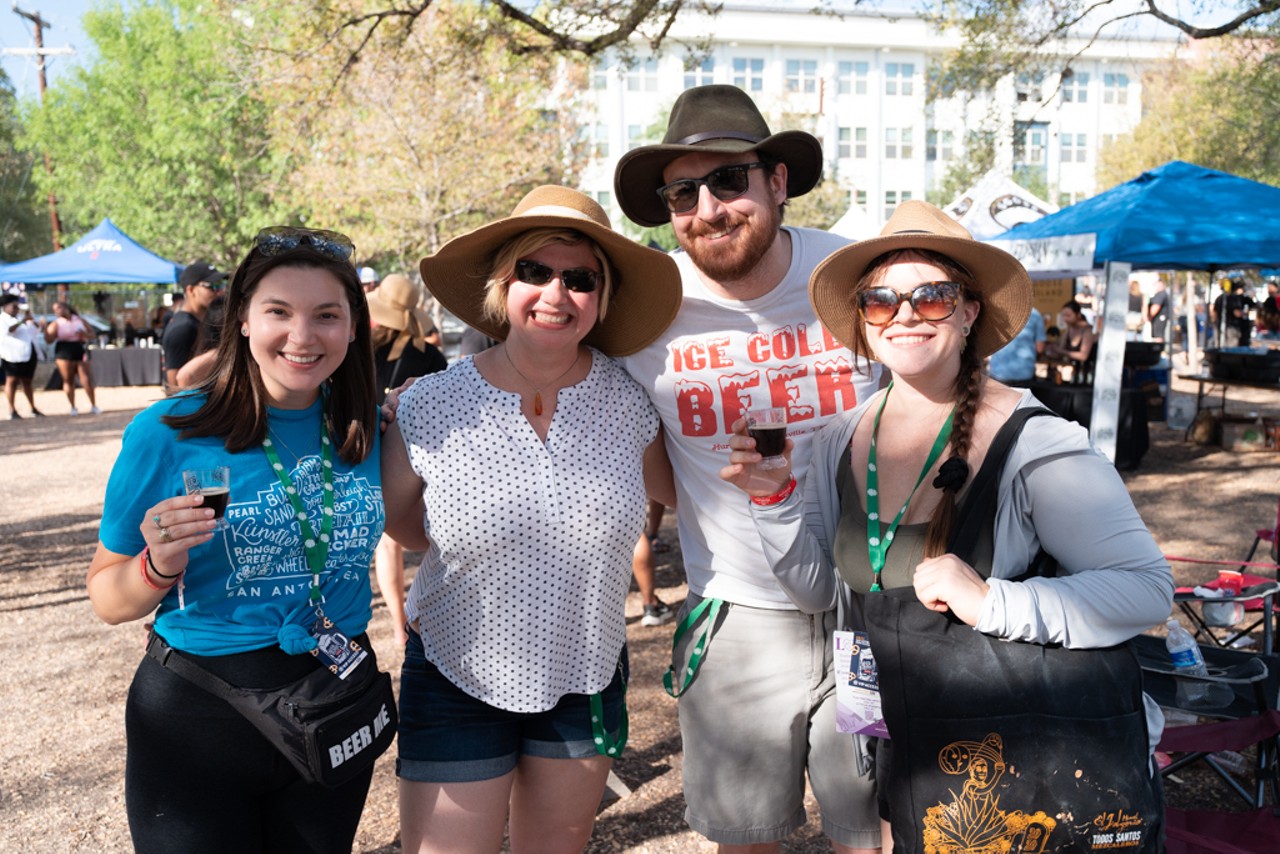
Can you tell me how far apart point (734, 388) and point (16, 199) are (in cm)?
4954

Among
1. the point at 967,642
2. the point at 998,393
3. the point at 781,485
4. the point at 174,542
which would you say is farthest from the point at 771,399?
the point at 174,542

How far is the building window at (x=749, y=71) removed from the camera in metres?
66.4

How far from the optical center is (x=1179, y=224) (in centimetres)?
1018

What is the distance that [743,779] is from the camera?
9.02 feet

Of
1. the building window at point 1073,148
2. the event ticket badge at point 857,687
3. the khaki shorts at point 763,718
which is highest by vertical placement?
the building window at point 1073,148

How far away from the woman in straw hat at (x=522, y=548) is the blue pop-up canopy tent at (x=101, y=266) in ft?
72.8

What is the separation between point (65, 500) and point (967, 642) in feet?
37.6

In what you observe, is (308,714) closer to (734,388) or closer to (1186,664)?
(734,388)

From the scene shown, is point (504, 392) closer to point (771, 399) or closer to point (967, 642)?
point (771, 399)

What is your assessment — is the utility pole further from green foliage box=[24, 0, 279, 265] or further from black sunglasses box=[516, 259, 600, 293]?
black sunglasses box=[516, 259, 600, 293]

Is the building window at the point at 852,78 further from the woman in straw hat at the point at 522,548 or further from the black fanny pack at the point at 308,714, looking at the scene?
the black fanny pack at the point at 308,714

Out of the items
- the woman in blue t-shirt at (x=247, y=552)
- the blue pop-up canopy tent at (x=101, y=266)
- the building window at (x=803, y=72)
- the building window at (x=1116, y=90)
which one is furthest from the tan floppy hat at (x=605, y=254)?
the building window at (x=1116, y=90)

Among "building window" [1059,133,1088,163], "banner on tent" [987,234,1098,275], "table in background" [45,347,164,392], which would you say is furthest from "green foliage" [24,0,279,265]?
"building window" [1059,133,1088,163]

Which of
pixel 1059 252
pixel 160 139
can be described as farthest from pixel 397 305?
pixel 160 139
